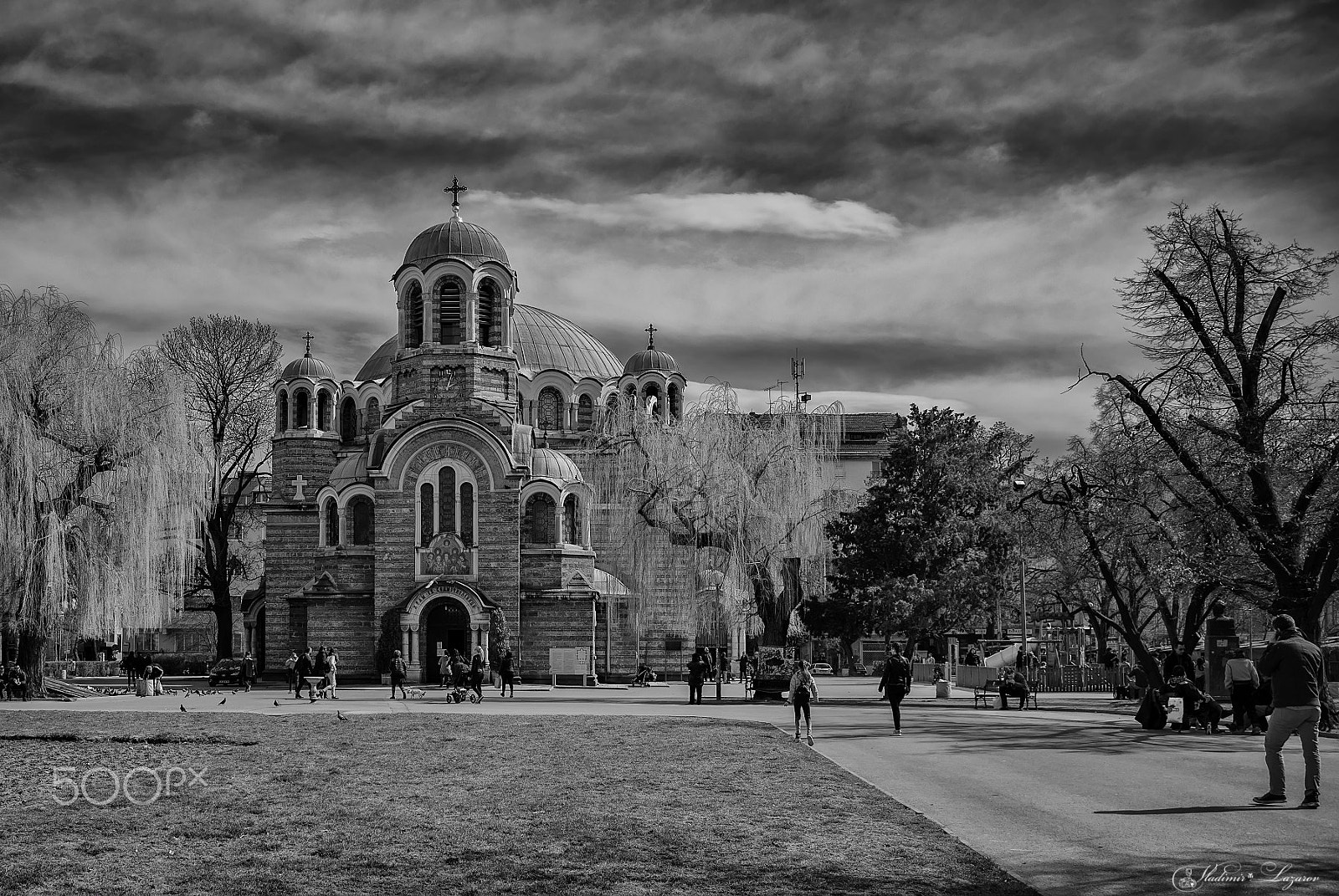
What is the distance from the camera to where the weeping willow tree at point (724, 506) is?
38625 mm

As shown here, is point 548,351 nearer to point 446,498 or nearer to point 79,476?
point 446,498

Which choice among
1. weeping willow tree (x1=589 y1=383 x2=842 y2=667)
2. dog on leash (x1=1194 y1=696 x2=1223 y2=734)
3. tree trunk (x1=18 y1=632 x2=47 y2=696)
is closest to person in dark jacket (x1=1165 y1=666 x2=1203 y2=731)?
dog on leash (x1=1194 y1=696 x2=1223 y2=734)

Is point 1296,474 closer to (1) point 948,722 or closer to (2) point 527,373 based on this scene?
(1) point 948,722

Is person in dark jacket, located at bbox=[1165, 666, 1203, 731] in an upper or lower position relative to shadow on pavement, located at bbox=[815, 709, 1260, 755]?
upper

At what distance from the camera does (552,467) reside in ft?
170

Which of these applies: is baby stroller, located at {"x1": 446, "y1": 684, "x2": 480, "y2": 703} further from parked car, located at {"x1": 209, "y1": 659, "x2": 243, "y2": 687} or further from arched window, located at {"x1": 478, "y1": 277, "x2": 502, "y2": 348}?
arched window, located at {"x1": 478, "y1": 277, "x2": 502, "y2": 348}

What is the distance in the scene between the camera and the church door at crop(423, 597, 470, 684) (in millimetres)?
47344

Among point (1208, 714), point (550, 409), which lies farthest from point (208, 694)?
Answer: point (1208, 714)

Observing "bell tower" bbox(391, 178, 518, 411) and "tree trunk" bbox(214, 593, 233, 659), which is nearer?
"bell tower" bbox(391, 178, 518, 411)

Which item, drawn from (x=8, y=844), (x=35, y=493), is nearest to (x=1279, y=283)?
(x=8, y=844)

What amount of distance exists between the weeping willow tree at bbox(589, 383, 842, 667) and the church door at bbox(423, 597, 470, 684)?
694 cm

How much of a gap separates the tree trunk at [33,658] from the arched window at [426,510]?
15435 millimetres

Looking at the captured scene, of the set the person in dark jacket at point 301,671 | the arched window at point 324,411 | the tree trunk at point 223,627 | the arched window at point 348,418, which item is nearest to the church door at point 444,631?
the person in dark jacket at point 301,671

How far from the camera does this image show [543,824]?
1127 centimetres
